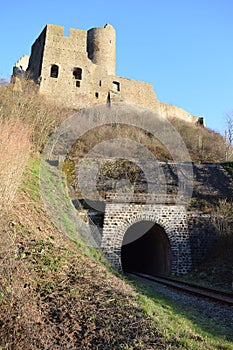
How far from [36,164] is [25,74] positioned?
61.2 feet

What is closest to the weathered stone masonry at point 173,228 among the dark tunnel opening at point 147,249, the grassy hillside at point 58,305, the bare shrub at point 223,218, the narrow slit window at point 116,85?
the bare shrub at point 223,218

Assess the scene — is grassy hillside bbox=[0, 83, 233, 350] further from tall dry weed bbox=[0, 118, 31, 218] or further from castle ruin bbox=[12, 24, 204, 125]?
castle ruin bbox=[12, 24, 204, 125]

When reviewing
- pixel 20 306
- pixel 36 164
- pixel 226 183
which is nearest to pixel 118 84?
pixel 226 183

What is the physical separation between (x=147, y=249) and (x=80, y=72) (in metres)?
18.5

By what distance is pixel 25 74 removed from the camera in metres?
26.9

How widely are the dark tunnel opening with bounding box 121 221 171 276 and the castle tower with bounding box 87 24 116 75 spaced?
19000mm

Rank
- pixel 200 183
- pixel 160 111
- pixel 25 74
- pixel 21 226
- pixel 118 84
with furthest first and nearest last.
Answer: pixel 160 111
pixel 118 84
pixel 25 74
pixel 200 183
pixel 21 226

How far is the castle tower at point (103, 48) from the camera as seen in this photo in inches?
1199

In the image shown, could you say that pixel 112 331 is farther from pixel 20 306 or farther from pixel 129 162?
pixel 129 162

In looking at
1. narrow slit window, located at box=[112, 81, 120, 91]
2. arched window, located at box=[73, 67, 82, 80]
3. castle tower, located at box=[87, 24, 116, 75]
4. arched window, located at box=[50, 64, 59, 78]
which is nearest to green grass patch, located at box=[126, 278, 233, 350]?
arched window, located at box=[50, 64, 59, 78]

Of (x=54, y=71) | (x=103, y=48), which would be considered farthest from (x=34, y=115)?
(x=103, y=48)

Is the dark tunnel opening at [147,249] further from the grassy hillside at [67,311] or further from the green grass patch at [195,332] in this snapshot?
the grassy hillside at [67,311]

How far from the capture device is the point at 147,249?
16000 mm

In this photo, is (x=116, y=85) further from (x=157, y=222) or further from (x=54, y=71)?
(x=157, y=222)
